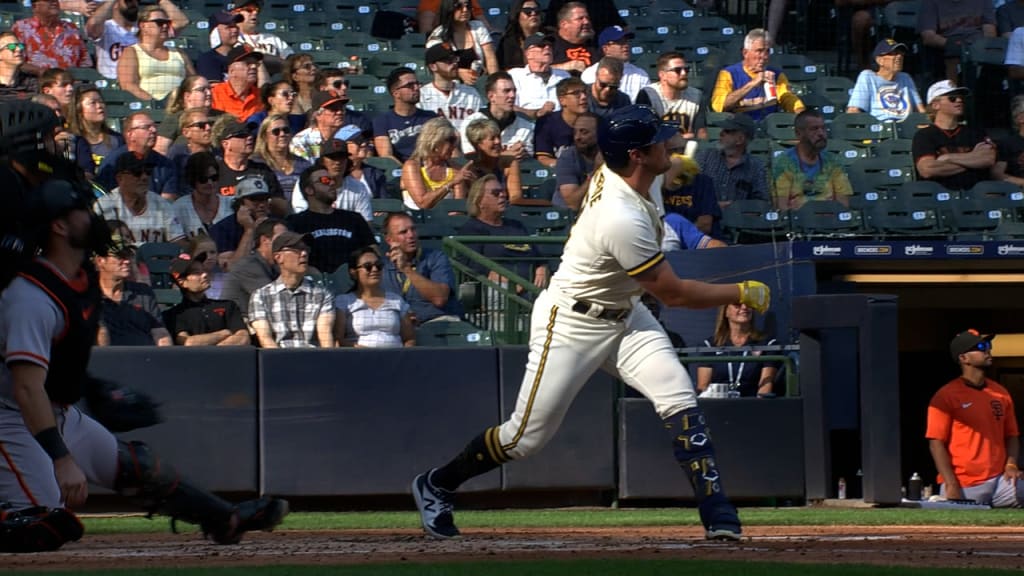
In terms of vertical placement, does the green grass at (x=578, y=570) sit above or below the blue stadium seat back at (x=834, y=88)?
below

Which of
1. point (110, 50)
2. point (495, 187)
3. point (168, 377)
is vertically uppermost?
point (110, 50)

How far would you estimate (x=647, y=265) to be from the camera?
581cm

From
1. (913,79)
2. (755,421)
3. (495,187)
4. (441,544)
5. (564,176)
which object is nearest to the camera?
(441,544)

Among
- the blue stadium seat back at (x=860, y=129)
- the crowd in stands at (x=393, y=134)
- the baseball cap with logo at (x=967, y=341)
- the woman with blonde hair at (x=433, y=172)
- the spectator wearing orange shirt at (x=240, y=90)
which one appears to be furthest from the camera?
the blue stadium seat back at (x=860, y=129)

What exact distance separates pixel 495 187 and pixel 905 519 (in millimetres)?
3757

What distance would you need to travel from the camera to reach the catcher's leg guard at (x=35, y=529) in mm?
4613

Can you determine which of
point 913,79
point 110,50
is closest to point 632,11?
Answer: point 913,79

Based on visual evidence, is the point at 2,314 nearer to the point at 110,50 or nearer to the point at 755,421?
the point at 755,421

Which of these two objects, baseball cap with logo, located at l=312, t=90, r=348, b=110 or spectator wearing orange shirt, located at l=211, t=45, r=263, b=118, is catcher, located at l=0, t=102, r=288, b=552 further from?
spectator wearing orange shirt, located at l=211, t=45, r=263, b=118

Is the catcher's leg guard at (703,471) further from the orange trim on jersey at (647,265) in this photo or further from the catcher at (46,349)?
the catcher at (46,349)

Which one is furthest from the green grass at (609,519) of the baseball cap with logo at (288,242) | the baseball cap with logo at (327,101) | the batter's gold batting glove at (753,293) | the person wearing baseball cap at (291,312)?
the baseball cap with logo at (327,101)

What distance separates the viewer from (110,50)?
41.3 feet

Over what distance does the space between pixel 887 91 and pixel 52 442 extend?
1098cm

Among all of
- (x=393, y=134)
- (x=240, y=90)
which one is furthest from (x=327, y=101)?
(x=240, y=90)
